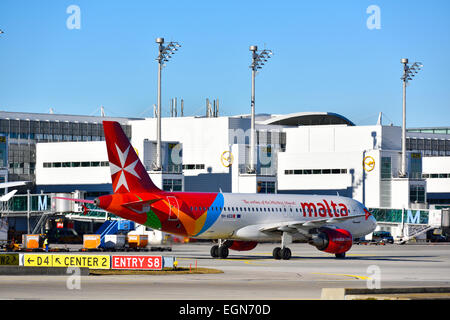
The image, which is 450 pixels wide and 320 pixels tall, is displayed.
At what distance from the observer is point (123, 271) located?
4484 cm

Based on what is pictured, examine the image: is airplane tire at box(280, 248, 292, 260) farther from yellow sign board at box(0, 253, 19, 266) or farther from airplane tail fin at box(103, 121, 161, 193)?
yellow sign board at box(0, 253, 19, 266)

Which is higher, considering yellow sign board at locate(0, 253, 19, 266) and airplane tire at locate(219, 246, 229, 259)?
yellow sign board at locate(0, 253, 19, 266)

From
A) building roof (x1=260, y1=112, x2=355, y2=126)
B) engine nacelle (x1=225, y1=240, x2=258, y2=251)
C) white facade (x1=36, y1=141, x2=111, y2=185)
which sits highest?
building roof (x1=260, y1=112, x2=355, y2=126)

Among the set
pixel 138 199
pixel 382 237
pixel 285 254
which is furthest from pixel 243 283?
pixel 382 237

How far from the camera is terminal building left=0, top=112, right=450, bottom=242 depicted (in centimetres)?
11806

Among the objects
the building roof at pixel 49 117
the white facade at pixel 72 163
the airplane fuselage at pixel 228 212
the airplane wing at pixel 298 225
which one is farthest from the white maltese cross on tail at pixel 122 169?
the building roof at pixel 49 117

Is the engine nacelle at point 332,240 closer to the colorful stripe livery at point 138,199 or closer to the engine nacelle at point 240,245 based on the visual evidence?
the engine nacelle at point 240,245

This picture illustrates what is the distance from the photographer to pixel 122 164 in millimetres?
59281

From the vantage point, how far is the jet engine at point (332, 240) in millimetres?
64625

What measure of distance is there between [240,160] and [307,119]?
112ft

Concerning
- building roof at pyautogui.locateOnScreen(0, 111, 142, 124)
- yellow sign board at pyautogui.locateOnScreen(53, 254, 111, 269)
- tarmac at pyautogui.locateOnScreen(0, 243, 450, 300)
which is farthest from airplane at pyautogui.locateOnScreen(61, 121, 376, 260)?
building roof at pyautogui.locateOnScreen(0, 111, 142, 124)

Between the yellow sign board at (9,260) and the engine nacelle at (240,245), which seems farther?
the engine nacelle at (240,245)

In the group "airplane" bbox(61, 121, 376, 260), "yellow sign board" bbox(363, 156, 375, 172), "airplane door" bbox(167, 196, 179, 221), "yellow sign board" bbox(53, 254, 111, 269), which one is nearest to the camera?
"yellow sign board" bbox(53, 254, 111, 269)
